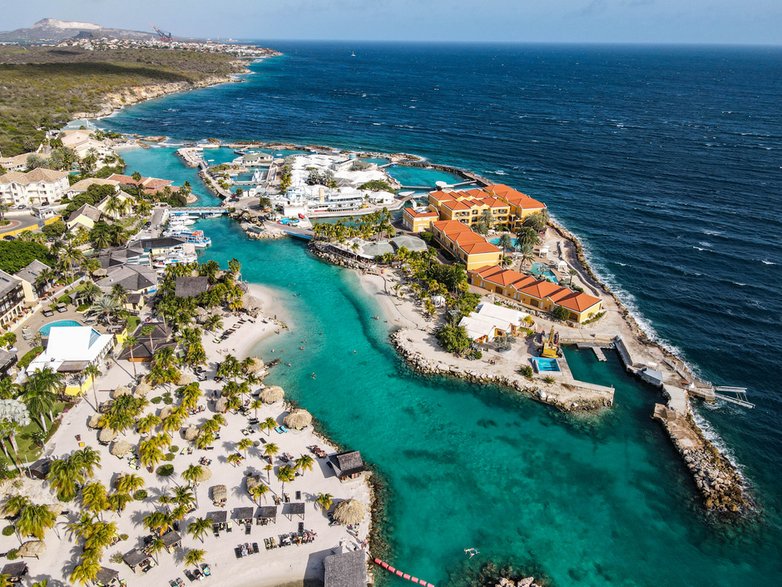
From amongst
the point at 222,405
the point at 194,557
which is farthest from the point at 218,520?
the point at 222,405

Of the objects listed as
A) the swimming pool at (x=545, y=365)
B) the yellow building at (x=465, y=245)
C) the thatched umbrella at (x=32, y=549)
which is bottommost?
the thatched umbrella at (x=32, y=549)

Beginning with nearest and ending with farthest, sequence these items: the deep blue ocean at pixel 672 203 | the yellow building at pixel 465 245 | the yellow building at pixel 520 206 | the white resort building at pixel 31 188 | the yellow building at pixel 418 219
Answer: the deep blue ocean at pixel 672 203 < the yellow building at pixel 465 245 < the yellow building at pixel 418 219 < the yellow building at pixel 520 206 < the white resort building at pixel 31 188

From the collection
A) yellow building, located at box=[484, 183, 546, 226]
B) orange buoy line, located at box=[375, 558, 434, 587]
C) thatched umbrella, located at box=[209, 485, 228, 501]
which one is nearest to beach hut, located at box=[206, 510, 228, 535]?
thatched umbrella, located at box=[209, 485, 228, 501]

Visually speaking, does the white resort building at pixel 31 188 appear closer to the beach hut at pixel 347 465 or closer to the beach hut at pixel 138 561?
the beach hut at pixel 138 561

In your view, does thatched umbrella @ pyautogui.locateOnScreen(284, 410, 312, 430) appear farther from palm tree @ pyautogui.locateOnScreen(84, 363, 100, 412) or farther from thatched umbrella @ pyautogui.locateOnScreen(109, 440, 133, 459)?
palm tree @ pyautogui.locateOnScreen(84, 363, 100, 412)

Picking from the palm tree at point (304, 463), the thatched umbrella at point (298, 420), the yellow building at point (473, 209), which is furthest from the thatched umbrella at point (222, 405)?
the yellow building at point (473, 209)

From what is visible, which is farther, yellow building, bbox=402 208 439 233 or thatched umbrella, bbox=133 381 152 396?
yellow building, bbox=402 208 439 233

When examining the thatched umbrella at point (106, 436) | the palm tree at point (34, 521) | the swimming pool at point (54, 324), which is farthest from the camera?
the swimming pool at point (54, 324)

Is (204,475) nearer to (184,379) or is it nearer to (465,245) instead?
(184,379)
